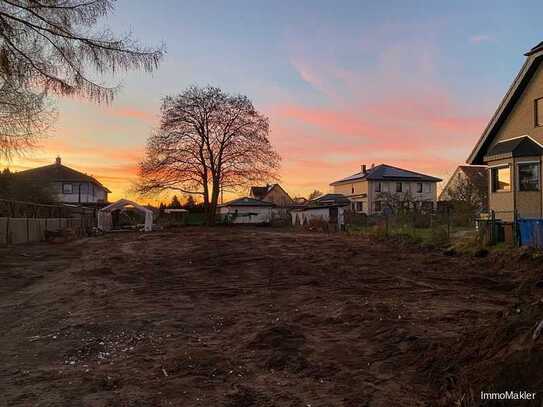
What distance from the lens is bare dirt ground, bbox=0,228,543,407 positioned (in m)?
4.68

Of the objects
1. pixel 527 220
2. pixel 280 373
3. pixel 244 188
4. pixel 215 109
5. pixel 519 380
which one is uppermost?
pixel 215 109

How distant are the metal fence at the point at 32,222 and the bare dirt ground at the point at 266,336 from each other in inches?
430

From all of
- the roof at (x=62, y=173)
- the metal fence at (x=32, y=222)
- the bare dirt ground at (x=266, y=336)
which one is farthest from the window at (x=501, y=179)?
the roof at (x=62, y=173)

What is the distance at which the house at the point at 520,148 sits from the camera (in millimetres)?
20609

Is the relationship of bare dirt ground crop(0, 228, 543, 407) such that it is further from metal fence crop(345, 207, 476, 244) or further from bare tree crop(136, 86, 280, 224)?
bare tree crop(136, 86, 280, 224)

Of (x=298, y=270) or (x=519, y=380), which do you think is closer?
(x=519, y=380)

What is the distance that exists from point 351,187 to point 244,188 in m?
20.7

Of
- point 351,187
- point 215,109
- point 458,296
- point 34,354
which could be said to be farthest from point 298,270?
point 351,187

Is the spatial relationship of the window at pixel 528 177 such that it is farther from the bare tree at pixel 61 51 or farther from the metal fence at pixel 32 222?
the metal fence at pixel 32 222

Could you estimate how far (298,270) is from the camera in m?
15.0

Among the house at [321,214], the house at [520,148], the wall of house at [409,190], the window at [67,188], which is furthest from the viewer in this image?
the window at [67,188]

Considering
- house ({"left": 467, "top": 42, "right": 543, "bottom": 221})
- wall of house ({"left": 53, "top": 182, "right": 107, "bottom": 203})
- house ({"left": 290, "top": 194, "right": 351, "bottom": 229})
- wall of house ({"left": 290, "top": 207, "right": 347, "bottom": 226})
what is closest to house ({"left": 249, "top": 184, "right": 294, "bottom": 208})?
wall of house ({"left": 53, "top": 182, "right": 107, "bottom": 203})

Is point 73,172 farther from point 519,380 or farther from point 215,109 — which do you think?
point 519,380

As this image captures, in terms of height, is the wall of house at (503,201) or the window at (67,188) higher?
the window at (67,188)
